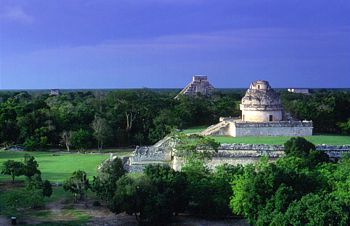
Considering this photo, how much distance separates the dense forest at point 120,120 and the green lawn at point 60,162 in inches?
126

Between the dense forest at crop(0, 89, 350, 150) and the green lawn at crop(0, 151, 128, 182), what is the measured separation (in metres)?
3.21

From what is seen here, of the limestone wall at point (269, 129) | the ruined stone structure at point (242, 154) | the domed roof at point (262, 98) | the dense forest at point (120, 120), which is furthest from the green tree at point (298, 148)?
the dense forest at point (120, 120)

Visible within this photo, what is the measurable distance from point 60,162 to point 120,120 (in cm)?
1451

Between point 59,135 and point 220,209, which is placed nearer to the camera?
point 220,209

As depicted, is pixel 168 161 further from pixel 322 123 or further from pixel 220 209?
pixel 322 123

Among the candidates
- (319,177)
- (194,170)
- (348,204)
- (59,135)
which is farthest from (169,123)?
(348,204)

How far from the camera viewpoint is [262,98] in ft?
121

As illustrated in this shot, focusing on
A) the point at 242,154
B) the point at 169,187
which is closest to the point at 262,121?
the point at 242,154

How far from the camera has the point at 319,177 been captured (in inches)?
883

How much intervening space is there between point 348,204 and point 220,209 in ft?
22.3

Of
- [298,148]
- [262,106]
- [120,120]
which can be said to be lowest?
[298,148]

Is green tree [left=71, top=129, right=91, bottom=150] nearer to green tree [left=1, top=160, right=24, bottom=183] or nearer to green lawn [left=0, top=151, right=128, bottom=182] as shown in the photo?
green lawn [left=0, top=151, right=128, bottom=182]

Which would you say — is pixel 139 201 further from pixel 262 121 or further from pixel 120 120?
pixel 120 120

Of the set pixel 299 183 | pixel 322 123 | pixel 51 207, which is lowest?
pixel 51 207
